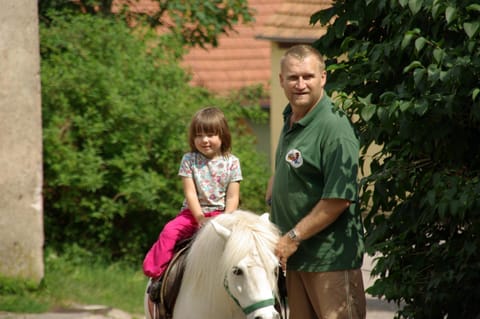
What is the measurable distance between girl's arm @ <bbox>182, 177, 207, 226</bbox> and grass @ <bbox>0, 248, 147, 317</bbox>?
12.2ft

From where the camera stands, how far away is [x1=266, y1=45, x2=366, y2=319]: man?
4867 millimetres

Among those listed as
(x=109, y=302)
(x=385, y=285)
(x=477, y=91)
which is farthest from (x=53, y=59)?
(x=477, y=91)

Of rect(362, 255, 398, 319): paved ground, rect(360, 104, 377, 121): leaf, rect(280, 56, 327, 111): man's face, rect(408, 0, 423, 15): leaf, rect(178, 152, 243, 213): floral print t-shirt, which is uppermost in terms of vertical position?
rect(408, 0, 423, 15): leaf

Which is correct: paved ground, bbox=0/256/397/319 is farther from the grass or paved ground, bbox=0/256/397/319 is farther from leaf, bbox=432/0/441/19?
leaf, bbox=432/0/441/19

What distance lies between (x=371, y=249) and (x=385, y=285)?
0.29 m

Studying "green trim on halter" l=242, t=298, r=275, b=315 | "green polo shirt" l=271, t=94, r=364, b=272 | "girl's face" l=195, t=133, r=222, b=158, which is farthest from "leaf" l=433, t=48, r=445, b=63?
"girl's face" l=195, t=133, r=222, b=158

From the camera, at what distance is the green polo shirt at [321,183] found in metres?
4.89

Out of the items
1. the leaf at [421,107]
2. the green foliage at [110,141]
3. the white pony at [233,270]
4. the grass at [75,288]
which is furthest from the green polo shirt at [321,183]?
the green foliage at [110,141]

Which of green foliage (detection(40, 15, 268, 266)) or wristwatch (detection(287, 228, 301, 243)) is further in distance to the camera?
green foliage (detection(40, 15, 268, 266))

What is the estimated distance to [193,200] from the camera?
602cm

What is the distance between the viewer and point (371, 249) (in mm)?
5715

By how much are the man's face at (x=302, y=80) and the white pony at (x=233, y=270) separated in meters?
0.61

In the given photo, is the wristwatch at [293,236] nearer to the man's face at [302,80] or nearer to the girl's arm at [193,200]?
the man's face at [302,80]

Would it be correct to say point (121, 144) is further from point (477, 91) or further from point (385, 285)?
point (477, 91)
